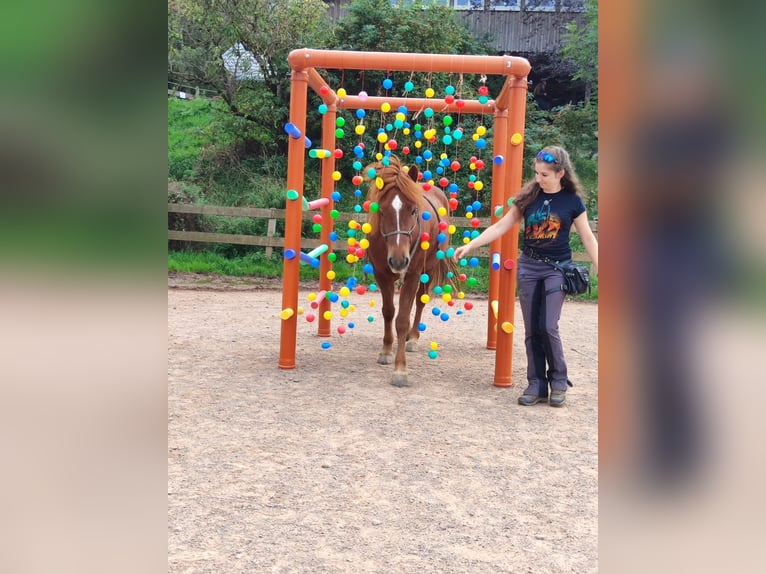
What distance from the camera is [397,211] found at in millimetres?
4441

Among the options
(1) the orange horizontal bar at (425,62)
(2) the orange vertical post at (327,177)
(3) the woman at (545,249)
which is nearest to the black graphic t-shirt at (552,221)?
(3) the woman at (545,249)

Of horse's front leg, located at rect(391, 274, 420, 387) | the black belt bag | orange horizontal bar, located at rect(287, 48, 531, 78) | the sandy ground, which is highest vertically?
orange horizontal bar, located at rect(287, 48, 531, 78)

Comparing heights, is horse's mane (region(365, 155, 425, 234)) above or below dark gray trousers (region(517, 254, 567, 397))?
above

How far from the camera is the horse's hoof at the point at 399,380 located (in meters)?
4.64

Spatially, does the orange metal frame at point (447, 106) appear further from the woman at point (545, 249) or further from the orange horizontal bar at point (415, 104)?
the orange horizontal bar at point (415, 104)

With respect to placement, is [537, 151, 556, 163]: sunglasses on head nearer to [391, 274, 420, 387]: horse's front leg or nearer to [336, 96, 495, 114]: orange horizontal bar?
[391, 274, 420, 387]: horse's front leg
